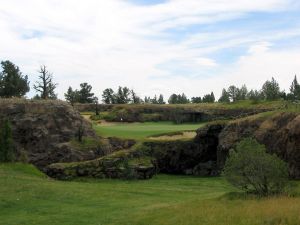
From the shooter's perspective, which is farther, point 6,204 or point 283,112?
point 283,112

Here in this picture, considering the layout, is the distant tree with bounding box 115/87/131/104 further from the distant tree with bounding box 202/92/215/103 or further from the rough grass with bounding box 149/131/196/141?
the rough grass with bounding box 149/131/196/141

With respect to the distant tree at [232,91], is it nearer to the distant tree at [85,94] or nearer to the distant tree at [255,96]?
the distant tree at [255,96]

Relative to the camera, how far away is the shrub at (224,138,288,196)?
21.7m

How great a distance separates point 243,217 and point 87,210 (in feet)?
26.2

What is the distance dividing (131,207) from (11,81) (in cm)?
5042

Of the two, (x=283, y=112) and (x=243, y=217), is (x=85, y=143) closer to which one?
(x=283, y=112)

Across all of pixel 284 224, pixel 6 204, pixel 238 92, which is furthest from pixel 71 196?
pixel 238 92

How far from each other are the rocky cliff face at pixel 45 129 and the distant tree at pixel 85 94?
64576 mm

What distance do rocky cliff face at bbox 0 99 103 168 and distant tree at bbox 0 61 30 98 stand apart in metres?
16.1

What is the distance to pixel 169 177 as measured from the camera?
43719 mm

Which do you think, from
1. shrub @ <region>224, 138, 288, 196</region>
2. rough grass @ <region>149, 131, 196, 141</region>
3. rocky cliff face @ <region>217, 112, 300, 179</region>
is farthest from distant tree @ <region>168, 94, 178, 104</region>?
shrub @ <region>224, 138, 288, 196</region>

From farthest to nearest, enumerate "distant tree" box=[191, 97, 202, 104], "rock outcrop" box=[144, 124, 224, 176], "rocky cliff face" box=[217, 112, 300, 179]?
"distant tree" box=[191, 97, 202, 104] < "rock outcrop" box=[144, 124, 224, 176] < "rocky cliff face" box=[217, 112, 300, 179]

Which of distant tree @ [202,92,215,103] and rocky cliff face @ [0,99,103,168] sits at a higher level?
distant tree @ [202,92,215,103]

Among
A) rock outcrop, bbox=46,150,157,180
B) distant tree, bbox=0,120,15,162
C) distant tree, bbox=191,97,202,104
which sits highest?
distant tree, bbox=191,97,202,104
